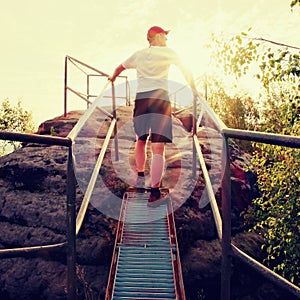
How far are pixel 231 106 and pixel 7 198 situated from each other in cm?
789

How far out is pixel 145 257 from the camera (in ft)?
10.2

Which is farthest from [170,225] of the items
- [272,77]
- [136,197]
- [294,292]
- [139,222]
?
[272,77]

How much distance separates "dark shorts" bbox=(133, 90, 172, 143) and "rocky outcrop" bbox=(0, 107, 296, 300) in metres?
1.44

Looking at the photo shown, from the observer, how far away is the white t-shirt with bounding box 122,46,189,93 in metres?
3.78

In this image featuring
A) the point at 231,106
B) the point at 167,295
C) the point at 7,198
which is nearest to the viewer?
the point at 167,295

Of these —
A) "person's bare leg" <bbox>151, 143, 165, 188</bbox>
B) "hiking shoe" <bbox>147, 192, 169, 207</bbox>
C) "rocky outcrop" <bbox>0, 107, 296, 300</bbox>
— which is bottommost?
"rocky outcrop" <bbox>0, 107, 296, 300</bbox>

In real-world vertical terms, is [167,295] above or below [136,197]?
below

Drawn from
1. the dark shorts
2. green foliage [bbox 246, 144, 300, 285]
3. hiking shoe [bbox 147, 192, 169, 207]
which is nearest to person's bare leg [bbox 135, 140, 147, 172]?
the dark shorts

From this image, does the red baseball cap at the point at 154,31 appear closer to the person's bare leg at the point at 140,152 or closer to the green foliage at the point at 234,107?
the person's bare leg at the point at 140,152

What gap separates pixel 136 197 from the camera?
414cm

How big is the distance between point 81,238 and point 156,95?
6.50ft

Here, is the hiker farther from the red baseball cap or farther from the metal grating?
the metal grating

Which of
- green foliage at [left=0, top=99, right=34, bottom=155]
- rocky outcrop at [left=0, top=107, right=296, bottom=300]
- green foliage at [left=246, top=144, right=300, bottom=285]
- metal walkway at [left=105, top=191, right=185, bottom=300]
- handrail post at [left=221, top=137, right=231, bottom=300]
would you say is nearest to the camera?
handrail post at [left=221, top=137, right=231, bottom=300]

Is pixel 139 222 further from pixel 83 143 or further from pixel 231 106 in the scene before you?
pixel 231 106
